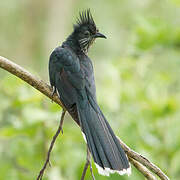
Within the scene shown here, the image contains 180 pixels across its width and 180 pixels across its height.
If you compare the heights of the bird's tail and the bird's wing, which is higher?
the bird's wing

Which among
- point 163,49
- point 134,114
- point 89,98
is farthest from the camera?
point 163,49

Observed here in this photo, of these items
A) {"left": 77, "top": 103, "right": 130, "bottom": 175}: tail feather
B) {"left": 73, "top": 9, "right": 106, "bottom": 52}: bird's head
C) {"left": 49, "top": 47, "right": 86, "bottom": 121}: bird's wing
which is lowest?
{"left": 77, "top": 103, "right": 130, "bottom": 175}: tail feather

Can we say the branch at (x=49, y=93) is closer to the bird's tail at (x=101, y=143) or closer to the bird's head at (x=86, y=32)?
the bird's tail at (x=101, y=143)

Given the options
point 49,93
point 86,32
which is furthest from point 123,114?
point 49,93

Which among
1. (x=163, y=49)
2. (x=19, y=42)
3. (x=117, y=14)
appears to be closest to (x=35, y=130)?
(x=163, y=49)

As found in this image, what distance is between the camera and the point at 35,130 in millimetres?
4438

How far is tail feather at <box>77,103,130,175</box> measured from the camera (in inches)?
127

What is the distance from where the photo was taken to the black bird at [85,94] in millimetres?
3299

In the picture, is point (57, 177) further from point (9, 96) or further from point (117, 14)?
point (117, 14)

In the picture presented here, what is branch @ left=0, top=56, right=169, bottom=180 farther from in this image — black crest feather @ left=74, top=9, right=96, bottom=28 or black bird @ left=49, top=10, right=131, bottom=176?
black crest feather @ left=74, top=9, right=96, bottom=28

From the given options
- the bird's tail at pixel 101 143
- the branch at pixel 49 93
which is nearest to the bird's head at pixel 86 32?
the bird's tail at pixel 101 143

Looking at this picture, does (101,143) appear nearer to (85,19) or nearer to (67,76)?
(67,76)

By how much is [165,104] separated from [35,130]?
137 cm

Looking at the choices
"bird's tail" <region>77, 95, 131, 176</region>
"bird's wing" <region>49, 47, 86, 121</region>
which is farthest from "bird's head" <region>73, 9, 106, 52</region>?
"bird's tail" <region>77, 95, 131, 176</region>
